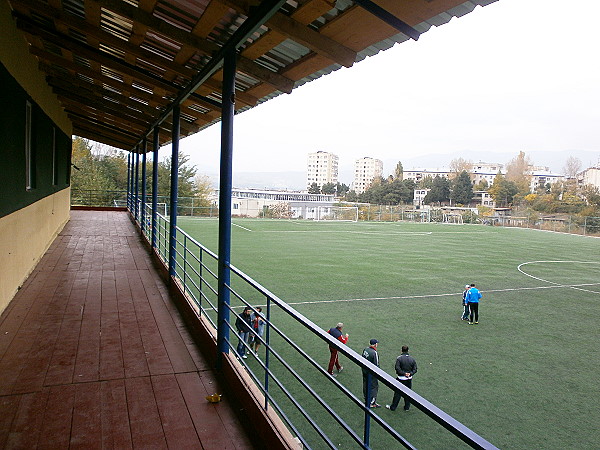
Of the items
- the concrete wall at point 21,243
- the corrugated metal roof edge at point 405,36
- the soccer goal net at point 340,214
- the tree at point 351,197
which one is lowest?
the soccer goal net at point 340,214

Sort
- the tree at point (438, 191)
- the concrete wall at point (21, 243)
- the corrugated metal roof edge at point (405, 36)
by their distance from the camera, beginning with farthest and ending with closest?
the tree at point (438, 191)
the concrete wall at point (21, 243)
the corrugated metal roof edge at point (405, 36)

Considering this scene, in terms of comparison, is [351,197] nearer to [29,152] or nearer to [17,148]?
[29,152]

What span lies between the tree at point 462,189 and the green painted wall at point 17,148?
219 ft

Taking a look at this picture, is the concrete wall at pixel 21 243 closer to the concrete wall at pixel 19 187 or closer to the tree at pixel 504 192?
the concrete wall at pixel 19 187

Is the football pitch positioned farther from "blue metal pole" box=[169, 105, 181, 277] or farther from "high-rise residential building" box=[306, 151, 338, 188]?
"high-rise residential building" box=[306, 151, 338, 188]

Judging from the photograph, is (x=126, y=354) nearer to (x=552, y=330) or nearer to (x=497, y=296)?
(x=552, y=330)

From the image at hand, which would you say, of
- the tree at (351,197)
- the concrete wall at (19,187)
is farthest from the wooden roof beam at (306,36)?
the tree at (351,197)

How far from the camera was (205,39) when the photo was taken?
166 inches

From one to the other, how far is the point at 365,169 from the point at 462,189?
106471 mm

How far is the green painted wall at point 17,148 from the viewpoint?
203 inches

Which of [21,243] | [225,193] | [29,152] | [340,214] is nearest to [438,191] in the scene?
[340,214]

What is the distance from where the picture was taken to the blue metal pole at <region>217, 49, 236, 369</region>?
158 inches

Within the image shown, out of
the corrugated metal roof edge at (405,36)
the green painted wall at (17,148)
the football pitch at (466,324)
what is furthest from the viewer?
the football pitch at (466,324)

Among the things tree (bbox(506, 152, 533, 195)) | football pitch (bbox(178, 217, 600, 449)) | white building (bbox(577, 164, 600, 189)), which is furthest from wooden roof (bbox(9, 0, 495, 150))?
white building (bbox(577, 164, 600, 189))
